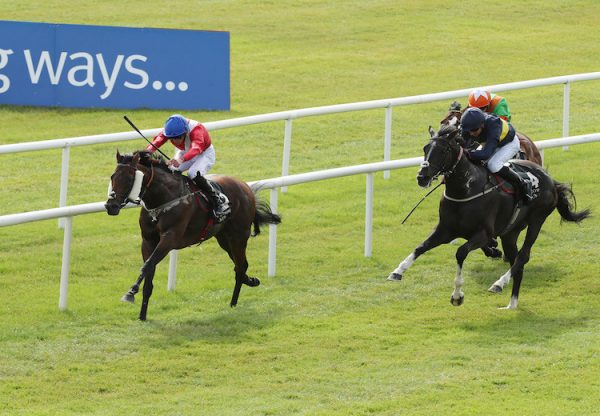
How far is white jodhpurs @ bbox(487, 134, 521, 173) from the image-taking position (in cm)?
1216

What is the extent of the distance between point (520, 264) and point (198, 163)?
2.75 m

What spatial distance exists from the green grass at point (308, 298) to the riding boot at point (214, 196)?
0.72m

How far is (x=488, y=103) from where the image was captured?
13086 mm

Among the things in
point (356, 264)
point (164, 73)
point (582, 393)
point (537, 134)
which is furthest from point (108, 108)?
point (582, 393)

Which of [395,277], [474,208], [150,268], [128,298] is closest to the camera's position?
[128,298]

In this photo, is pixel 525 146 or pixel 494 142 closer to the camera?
pixel 494 142

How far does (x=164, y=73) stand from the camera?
18406 millimetres

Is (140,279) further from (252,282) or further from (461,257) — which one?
(461,257)

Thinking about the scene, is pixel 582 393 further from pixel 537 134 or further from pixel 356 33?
pixel 356 33

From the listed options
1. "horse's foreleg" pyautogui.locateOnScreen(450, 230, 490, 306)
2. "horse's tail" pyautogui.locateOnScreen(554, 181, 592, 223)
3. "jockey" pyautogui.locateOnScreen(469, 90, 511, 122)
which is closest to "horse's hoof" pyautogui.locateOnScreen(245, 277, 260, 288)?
"horse's foreleg" pyautogui.locateOnScreen(450, 230, 490, 306)

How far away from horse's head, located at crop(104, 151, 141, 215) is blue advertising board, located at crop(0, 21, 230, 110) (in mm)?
7340

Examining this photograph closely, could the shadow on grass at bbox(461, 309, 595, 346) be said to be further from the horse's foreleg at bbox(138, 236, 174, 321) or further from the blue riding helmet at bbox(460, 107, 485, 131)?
the horse's foreleg at bbox(138, 236, 174, 321)

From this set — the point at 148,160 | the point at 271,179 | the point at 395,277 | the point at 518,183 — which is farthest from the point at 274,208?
the point at 518,183

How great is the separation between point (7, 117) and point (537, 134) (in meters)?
6.45
